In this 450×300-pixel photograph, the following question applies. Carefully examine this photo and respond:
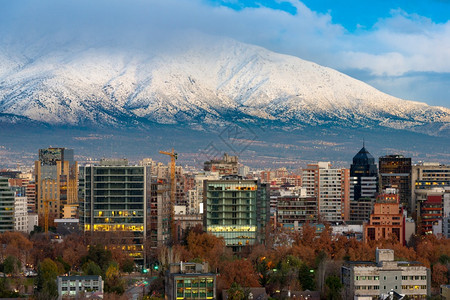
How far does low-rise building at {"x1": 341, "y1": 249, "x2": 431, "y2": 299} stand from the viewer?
6731 centimetres

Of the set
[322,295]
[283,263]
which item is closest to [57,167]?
[283,263]

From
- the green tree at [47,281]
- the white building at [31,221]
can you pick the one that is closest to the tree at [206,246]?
the green tree at [47,281]

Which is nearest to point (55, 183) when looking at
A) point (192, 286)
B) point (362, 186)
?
point (362, 186)

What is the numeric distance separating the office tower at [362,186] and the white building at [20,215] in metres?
36.2

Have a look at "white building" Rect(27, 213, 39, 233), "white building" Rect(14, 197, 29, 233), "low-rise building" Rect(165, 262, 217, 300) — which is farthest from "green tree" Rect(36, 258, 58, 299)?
"white building" Rect(27, 213, 39, 233)

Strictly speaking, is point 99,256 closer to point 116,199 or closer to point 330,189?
point 116,199

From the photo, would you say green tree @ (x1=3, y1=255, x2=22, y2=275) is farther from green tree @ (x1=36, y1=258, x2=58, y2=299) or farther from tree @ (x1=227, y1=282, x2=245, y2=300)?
tree @ (x1=227, y1=282, x2=245, y2=300)

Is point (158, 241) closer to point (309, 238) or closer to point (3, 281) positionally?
point (309, 238)

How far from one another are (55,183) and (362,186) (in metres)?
37.6

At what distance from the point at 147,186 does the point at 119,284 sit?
22.8 metres

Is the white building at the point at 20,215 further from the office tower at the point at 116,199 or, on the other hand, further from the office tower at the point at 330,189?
the office tower at the point at 330,189

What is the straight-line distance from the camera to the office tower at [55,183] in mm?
142000

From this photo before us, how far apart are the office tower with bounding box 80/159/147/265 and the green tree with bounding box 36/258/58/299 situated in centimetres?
1403

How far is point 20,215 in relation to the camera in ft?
400
